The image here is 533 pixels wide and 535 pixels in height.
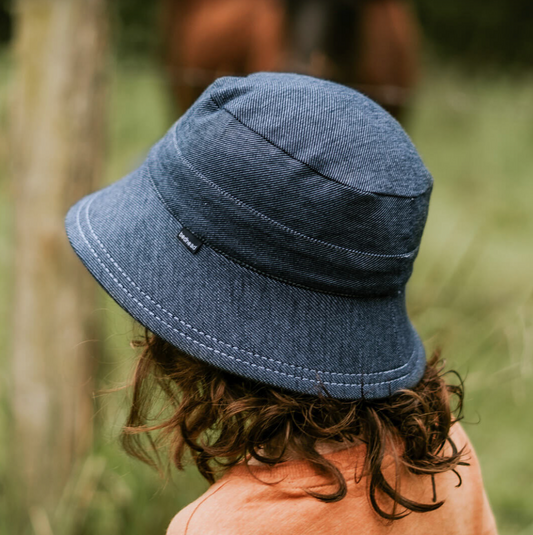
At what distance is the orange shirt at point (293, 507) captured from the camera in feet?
2.64

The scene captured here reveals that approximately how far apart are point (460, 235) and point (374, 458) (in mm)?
4202

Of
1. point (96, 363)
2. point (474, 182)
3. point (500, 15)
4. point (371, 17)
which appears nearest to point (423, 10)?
point (500, 15)

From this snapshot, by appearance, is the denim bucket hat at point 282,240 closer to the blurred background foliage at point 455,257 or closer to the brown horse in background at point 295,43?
the blurred background foliage at point 455,257

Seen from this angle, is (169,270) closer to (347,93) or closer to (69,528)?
(347,93)

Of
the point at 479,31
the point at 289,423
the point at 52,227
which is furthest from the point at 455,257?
the point at 479,31

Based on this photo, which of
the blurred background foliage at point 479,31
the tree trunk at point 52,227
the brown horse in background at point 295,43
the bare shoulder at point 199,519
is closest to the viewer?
the bare shoulder at point 199,519

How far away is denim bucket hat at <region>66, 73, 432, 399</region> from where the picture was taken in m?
0.83

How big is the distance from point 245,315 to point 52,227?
1017 millimetres

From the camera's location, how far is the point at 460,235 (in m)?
4.83

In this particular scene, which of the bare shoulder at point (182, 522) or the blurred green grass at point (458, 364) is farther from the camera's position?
the blurred green grass at point (458, 364)

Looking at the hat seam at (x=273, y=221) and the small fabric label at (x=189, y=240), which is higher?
the hat seam at (x=273, y=221)

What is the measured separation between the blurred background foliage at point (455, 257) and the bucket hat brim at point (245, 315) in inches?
6.8

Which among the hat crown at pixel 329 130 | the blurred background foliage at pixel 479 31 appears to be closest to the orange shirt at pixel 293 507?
the hat crown at pixel 329 130

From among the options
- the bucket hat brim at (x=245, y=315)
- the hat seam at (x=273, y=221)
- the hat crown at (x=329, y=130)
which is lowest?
the bucket hat brim at (x=245, y=315)
